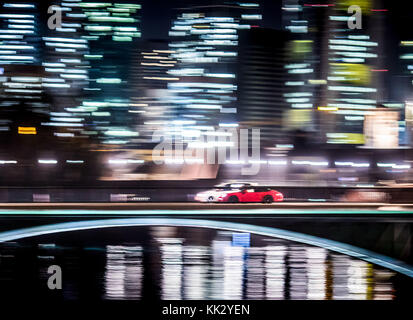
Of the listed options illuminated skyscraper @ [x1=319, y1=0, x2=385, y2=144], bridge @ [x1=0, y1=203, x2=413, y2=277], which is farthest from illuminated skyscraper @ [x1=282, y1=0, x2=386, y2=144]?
bridge @ [x1=0, y1=203, x2=413, y2=277]

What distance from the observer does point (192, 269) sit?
9.66 m

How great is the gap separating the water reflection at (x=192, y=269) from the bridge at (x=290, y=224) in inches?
13.7

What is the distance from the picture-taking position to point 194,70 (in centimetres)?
13638

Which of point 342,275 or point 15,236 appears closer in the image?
point 342,275

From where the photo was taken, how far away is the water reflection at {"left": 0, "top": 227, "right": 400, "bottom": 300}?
814 centimetres

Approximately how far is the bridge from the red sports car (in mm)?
8367

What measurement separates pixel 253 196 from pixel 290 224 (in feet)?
30.4

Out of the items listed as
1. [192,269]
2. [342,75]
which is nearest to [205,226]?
[192,269]

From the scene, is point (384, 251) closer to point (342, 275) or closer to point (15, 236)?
point (342, 275)

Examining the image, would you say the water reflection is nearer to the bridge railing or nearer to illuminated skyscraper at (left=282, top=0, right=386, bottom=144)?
the bridge railing

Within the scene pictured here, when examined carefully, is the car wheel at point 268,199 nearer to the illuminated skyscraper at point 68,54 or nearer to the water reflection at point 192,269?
the water reflection at point 192,269

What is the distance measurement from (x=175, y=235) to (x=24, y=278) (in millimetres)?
5456

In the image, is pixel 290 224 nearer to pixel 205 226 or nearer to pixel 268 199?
pixel 205 226
